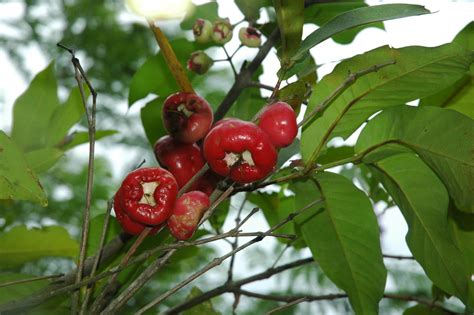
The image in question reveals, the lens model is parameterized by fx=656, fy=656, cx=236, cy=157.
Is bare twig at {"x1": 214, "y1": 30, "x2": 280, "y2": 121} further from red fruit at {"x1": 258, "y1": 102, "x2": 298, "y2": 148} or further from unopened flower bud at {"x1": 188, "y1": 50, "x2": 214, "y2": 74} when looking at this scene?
red fruit at {"x1": 258, "y1": 102, "x2": 298, "y2": 148}

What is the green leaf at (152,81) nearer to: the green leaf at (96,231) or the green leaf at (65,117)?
the green leaf at (65,117)

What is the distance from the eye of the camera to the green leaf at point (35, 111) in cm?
121

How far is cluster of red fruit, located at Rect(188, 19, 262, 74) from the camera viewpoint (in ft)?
3.50

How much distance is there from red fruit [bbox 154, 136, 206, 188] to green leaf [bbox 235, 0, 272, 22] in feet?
1.11

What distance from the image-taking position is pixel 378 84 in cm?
82

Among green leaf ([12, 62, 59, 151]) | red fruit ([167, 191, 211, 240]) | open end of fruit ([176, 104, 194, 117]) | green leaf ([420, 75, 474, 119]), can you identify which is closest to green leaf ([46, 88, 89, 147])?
green leaf ([12, 62, 59, 151])

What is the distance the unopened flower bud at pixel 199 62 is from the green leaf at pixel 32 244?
333 mm

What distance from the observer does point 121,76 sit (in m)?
2.03

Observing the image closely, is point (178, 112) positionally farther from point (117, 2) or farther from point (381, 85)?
point (117, 2)

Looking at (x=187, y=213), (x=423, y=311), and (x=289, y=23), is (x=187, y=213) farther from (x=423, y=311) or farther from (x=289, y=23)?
(x=423, y=311)

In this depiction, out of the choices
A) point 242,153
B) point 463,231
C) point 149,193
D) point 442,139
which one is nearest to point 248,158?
point 242,153

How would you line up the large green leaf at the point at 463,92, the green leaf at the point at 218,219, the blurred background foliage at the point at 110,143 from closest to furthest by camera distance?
the large green leaf at the point at 463,92, the green leaf at the point at 218,219, the blurred background foliage at the point at 110,143

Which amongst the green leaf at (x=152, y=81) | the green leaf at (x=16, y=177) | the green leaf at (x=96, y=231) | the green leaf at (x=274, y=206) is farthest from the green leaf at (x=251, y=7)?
the green leaf at (x=16, y=177)

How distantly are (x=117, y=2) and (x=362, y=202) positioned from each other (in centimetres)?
142
